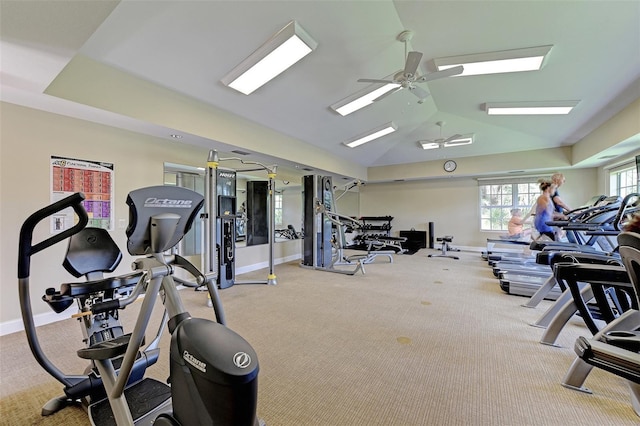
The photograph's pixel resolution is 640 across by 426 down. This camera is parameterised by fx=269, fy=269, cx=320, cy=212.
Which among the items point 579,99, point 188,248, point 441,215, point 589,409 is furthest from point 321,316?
point 441,215

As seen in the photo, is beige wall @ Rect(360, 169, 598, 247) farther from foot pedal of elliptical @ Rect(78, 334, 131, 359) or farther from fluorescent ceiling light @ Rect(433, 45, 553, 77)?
foot pedal of elliptical @ Rect(78, 334, 131, 359)

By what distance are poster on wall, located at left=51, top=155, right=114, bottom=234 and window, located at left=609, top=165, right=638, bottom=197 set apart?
28.9ft

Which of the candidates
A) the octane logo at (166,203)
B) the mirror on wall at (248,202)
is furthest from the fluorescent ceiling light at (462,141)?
the octane logo at (166,203)

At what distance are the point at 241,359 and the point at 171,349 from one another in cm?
33

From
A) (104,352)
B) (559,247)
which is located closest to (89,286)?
(104,352)

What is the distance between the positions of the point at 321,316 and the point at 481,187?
749 centimetres

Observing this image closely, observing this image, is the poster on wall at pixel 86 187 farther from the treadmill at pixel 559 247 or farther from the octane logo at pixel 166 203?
the treadmill at pixel 559 247

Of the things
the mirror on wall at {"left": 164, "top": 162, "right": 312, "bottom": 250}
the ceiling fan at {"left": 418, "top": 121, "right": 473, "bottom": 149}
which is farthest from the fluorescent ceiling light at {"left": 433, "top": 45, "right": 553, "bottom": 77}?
the mirror on wall at {"left": 164, "top": 162, "right": 312, "bottom": 250}

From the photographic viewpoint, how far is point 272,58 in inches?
128

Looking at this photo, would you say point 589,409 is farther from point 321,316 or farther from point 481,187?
point 481,187

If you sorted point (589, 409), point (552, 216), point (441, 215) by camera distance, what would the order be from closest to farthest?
1. point (589, 409)
2. point (552, 216)
3. point (441, 215)

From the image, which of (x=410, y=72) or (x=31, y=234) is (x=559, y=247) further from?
(x=31, y=234)

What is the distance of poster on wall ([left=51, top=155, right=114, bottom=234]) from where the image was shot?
3.17 m

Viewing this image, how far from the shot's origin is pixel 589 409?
1.66 meters
